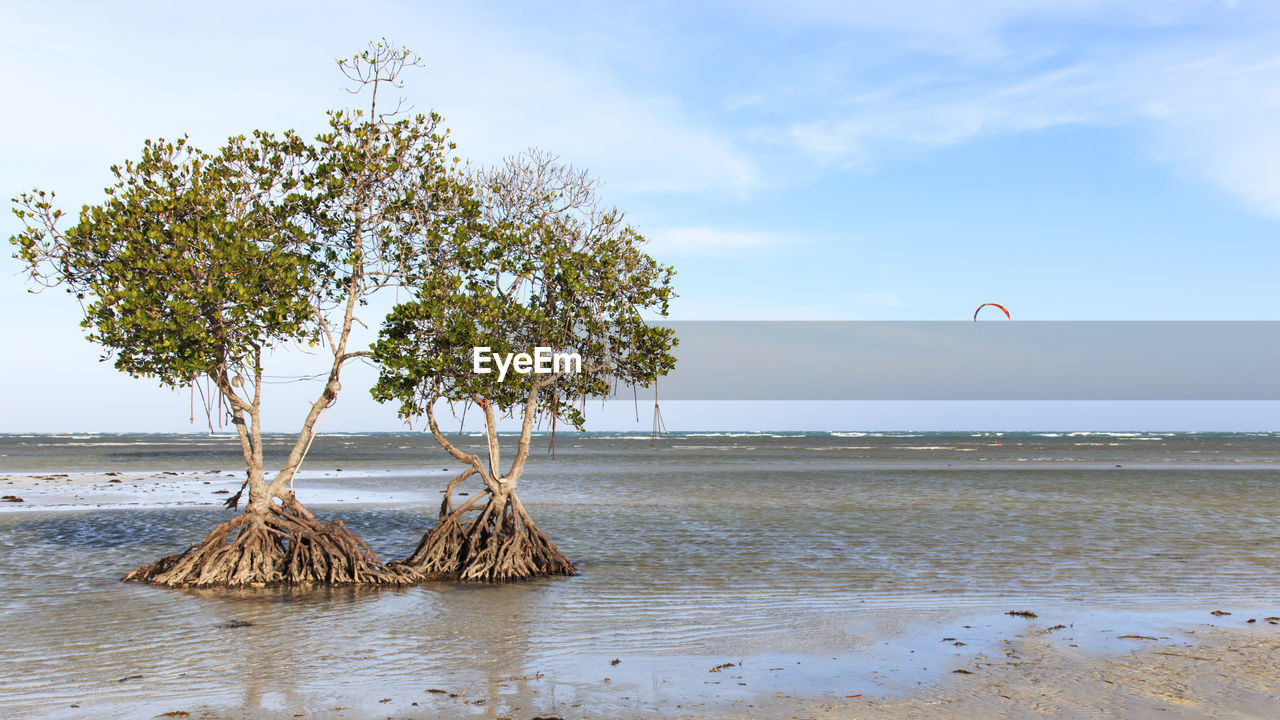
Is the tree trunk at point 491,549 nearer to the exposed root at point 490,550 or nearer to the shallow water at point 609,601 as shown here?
the exposed root at point 490,550

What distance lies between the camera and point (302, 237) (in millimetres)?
15672

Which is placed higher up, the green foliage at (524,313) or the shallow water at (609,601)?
the green foliage at (524,313)

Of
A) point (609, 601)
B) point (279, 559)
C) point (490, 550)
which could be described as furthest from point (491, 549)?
point (279, 559)

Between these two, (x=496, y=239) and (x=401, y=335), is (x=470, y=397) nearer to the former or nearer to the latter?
(x=401, y=335)

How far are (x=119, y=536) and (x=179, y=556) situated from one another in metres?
8.12

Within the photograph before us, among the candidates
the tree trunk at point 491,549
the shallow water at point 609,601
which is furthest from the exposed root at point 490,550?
the shallow water at point 609,601

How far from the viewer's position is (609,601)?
14.7 m

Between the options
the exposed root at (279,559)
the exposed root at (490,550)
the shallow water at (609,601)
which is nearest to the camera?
the shallow water at (609,601)

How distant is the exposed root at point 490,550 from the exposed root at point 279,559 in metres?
0.70

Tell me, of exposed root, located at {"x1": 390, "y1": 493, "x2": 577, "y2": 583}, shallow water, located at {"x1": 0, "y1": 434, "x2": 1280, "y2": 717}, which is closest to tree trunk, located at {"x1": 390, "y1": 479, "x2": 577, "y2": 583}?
exposed root, located at {"x1": 390, "y1": 493, "x2": 577, "y2": 583}

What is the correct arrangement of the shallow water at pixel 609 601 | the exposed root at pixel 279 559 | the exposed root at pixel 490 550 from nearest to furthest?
the shallow water at pixel 609 601 < the exposed root at pixel 279 559 < the exposed root at pixel 490 550

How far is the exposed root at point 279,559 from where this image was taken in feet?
51.6

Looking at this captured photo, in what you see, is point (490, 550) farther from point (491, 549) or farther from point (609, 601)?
point (609, 601)

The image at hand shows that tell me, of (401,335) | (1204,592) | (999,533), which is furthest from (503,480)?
(999,533)
